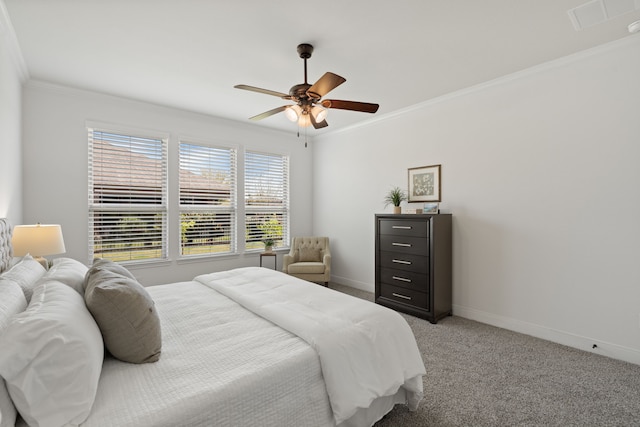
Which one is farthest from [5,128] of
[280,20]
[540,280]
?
[540,280]

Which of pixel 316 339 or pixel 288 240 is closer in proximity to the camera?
pixel 316 339

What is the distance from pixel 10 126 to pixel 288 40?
8.61 feet

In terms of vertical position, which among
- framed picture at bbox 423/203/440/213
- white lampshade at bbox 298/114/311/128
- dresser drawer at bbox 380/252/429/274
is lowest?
dresser drawer at bbox 380/252/429/274

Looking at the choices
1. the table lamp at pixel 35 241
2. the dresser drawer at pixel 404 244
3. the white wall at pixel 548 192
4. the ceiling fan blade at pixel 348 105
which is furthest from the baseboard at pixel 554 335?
the table lamp at pixel 35 241

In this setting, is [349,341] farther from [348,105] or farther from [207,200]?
[207,200]

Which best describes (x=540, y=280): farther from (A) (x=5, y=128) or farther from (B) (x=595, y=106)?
(A) (x=5, y=128)

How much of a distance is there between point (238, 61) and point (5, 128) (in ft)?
6.71

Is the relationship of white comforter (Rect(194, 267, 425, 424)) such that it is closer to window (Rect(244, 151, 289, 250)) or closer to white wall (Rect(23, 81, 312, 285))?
white wall (Rect(23, 81, 312, 285))

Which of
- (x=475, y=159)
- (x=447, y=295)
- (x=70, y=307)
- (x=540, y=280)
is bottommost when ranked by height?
(x=447, y=295)

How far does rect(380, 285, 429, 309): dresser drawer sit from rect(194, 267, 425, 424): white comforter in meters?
1.73

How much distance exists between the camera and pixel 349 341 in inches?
63.5

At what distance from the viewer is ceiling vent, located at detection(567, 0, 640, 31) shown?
2113mm

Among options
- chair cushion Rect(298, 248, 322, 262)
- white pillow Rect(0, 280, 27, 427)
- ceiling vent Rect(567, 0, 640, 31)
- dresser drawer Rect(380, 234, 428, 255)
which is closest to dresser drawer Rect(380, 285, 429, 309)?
dresser drawer Rect(380, 234, 428, 255)

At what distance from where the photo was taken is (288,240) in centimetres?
559
